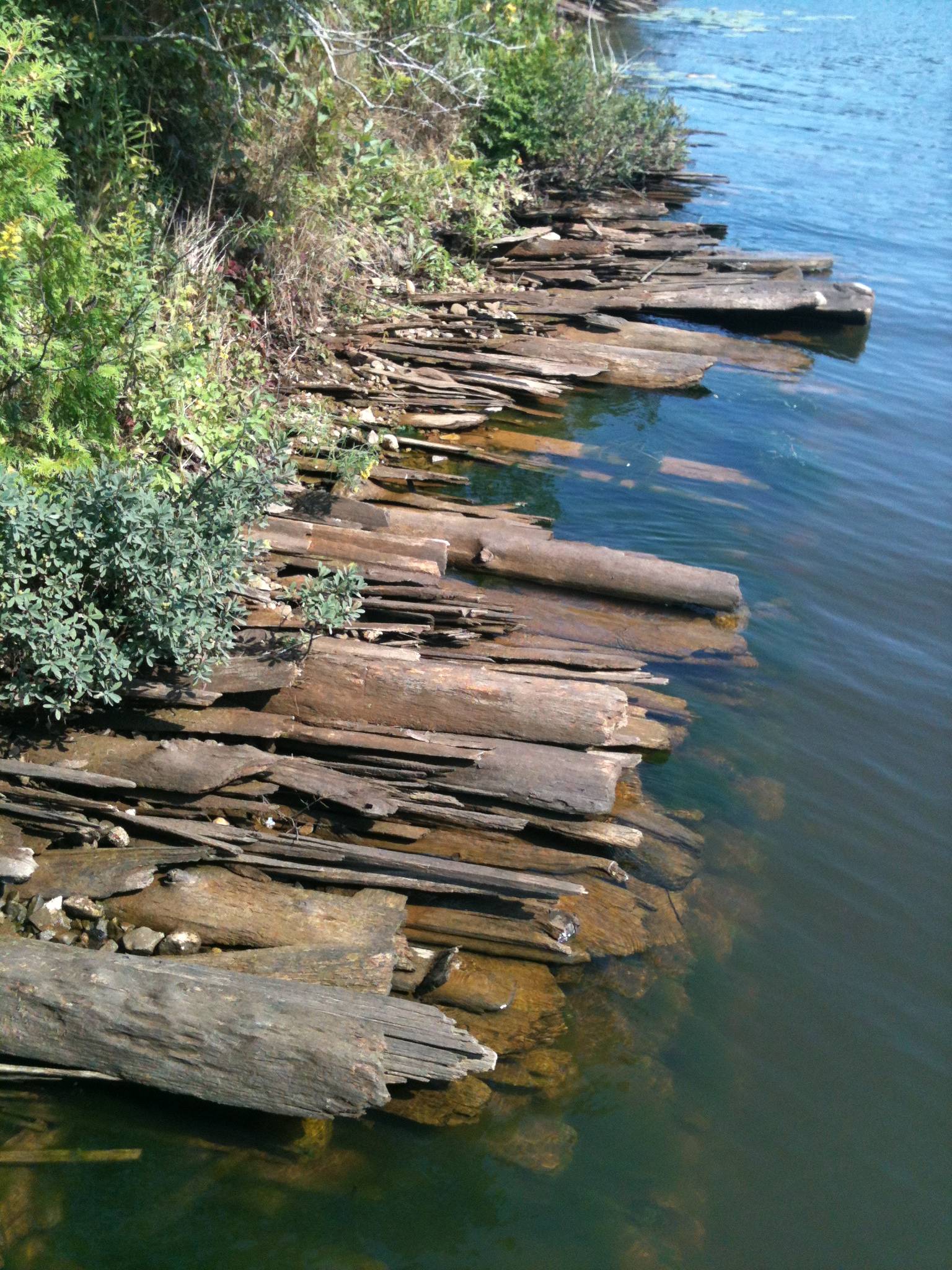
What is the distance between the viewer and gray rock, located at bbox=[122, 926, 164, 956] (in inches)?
185

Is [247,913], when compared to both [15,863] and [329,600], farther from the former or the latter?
[329,600]

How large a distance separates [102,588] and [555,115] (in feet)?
41.5

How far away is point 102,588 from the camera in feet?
17.6

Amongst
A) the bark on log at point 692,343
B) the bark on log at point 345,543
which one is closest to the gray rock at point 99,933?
the bark on log at point 345,543

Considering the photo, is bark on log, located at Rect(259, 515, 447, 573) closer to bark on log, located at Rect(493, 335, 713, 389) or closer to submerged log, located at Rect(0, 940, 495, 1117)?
submerged log, located at Rect(0, 940, 495, 1117)

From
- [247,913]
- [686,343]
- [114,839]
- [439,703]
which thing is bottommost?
[247,913]

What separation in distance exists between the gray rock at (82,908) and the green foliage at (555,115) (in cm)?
1307

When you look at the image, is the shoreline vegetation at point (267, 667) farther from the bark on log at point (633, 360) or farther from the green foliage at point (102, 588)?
the bark on log at point (633, 360)

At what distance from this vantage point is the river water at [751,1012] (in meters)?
4.04

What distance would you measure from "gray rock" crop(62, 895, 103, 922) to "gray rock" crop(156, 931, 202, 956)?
0.32m

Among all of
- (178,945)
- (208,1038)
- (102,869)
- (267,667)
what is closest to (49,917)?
(102,869)

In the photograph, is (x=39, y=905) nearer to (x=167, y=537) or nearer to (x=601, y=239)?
(x=167, y=537)

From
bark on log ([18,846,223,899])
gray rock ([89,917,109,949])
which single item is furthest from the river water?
bark on log ([18,846,223,899])

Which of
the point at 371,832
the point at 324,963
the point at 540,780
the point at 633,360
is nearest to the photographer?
the point at 324,963
